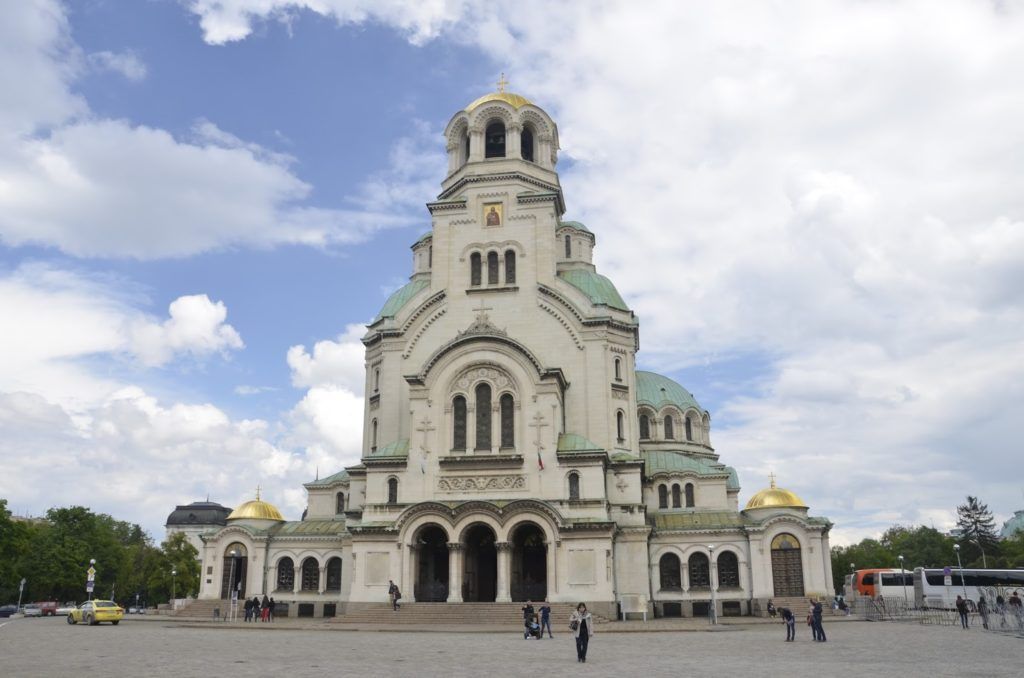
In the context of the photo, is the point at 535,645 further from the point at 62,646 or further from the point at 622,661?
the point at 62,646

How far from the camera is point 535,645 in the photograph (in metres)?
26.5

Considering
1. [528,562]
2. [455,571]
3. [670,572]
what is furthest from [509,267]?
[670,572]

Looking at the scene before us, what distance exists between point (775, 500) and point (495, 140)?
27707mm

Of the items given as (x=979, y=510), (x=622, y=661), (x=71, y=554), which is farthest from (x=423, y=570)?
(x=979, y=510)

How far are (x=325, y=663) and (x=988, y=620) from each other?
28157mm

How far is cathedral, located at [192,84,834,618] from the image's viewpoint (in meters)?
42.7

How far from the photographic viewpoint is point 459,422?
1790 inches

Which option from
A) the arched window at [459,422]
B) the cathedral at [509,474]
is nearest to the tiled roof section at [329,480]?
the cathedral at [509,474]

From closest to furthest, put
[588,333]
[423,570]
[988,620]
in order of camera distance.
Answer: [988,620]
[423,570]
[588,333]

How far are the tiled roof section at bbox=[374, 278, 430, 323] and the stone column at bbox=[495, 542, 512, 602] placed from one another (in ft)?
60.1

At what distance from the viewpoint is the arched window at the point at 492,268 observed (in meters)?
51.0

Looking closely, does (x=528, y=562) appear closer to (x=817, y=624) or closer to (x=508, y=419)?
(x=508, y=419)

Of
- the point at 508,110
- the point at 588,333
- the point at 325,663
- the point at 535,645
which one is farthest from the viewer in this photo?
the point at 508,110

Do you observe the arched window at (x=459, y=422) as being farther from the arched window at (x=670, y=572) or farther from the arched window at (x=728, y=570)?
the arched window at (x=728, y=570)
